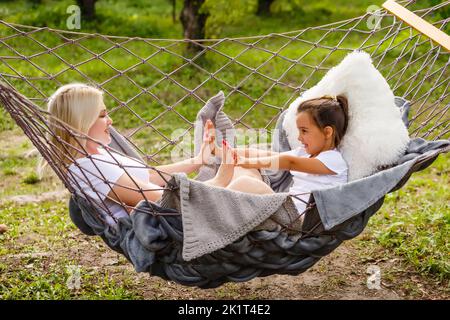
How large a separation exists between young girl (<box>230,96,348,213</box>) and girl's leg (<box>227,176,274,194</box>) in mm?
107

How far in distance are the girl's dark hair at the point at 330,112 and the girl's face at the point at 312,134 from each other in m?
0.01

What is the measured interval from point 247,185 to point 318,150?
34cm

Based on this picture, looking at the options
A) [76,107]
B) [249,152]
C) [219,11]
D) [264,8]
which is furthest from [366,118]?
[264,8]

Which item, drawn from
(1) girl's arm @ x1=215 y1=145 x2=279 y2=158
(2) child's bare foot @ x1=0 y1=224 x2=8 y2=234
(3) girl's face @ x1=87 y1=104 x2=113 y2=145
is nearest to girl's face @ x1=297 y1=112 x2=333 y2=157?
(1) girl's arm @ x1=215 y1=145 x2=279 y2=158

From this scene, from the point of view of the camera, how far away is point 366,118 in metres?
2.46

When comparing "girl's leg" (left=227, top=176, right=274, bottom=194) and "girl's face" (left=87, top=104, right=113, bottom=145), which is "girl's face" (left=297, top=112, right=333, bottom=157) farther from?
"girl's face" (left=87, top=104, right=113, bottom=145)

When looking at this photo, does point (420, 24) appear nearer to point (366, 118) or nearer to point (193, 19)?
point (366, 118)

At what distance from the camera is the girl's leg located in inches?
88.5

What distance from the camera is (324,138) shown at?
2.44 metres

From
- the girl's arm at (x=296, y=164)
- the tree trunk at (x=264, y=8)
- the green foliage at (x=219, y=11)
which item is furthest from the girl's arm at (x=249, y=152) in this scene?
the tree trunk at (x=264, y=8)

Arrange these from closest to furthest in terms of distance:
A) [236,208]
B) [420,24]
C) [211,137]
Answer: [236,208] < [211,137] < [420,24]

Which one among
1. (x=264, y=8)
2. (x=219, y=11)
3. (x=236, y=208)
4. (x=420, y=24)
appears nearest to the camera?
(x=236, y=208)

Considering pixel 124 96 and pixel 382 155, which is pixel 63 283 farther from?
pixel 124 96
